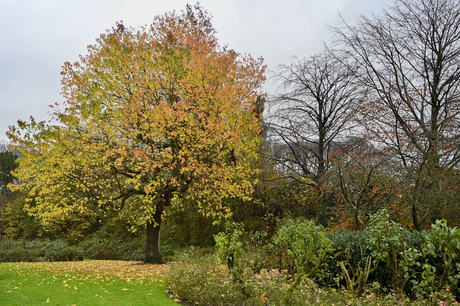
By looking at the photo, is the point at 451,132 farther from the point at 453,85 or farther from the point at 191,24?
the point at 191,24

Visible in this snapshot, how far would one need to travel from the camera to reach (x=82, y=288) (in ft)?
22.2

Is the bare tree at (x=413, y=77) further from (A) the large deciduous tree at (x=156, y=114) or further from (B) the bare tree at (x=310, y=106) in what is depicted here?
(A) the large deciduous tree at (x=156, y=114)

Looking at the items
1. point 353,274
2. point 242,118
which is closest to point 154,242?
point 242,118

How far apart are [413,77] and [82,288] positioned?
12415mm

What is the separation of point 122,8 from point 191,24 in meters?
3.22

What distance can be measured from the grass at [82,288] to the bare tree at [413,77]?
296 inches

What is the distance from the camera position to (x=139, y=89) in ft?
33.5

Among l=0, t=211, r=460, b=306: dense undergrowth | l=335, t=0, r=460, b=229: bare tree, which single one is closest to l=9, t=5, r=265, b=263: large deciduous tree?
l=0, t=211, r=460, b=306: dense undergrowth

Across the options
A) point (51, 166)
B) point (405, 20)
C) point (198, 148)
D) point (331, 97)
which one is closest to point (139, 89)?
point (198, 148)

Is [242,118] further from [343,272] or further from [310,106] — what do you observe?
[343,272]

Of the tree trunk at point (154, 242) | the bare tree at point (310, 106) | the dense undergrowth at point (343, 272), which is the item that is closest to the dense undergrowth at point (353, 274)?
the dense undergrowth at point (343, 272)

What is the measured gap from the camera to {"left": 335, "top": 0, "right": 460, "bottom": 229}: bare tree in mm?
8422

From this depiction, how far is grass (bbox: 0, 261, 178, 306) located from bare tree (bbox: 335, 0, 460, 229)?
24.7ft

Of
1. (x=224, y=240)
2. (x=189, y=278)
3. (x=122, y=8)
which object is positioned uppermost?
(x=122, y=8)
